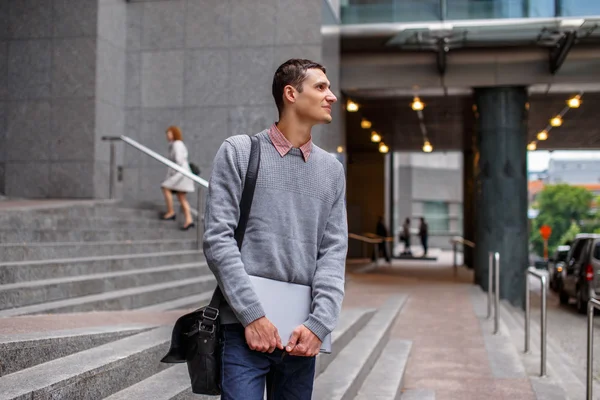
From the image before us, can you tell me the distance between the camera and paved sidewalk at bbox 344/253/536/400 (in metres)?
6.59

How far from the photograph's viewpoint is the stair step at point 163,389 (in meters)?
3.88

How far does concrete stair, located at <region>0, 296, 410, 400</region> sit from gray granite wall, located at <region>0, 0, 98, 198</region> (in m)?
8.01

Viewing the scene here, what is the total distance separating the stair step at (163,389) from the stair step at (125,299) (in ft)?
4.79

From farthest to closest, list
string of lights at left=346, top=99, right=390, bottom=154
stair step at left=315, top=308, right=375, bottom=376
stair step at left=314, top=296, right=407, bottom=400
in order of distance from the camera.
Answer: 1. string of lights at left=346, top=99, right=390, bottom=154
2. stair step at left=315, top=308, right=375, bottom=376
3. stair step at left=314, top=296, right=407, bottom=400

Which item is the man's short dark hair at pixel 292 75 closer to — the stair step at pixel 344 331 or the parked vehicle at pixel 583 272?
the stair step at pixel 344 331

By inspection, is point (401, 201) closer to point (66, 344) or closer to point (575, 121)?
point (575, 121)

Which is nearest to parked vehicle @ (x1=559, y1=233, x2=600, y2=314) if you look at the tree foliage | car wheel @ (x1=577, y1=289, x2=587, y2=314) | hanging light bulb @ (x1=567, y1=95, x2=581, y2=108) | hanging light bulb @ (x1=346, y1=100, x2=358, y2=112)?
car wheel @ (x1=577, y1=289, x2=587, y2=314)

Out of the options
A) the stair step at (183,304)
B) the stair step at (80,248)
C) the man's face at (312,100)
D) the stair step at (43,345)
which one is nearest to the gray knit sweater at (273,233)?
the man's face at (312,100)

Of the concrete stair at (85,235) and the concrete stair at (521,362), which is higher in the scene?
the concrete stair at (85,235)

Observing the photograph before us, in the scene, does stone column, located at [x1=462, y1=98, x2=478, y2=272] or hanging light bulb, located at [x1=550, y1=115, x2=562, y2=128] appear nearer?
hanging light bulb, located at [x1=550, y1=115, x2=562, y2=128]

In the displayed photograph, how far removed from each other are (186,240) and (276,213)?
8509mm

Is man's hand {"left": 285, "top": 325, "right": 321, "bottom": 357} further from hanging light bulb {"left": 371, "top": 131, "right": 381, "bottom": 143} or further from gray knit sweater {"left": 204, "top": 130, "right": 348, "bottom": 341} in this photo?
hanging light bulb {"left": 371, "top": 131, "right": 381, "bottom": 143}

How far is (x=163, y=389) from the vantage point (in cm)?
406

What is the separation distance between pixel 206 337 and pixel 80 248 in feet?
19.2
